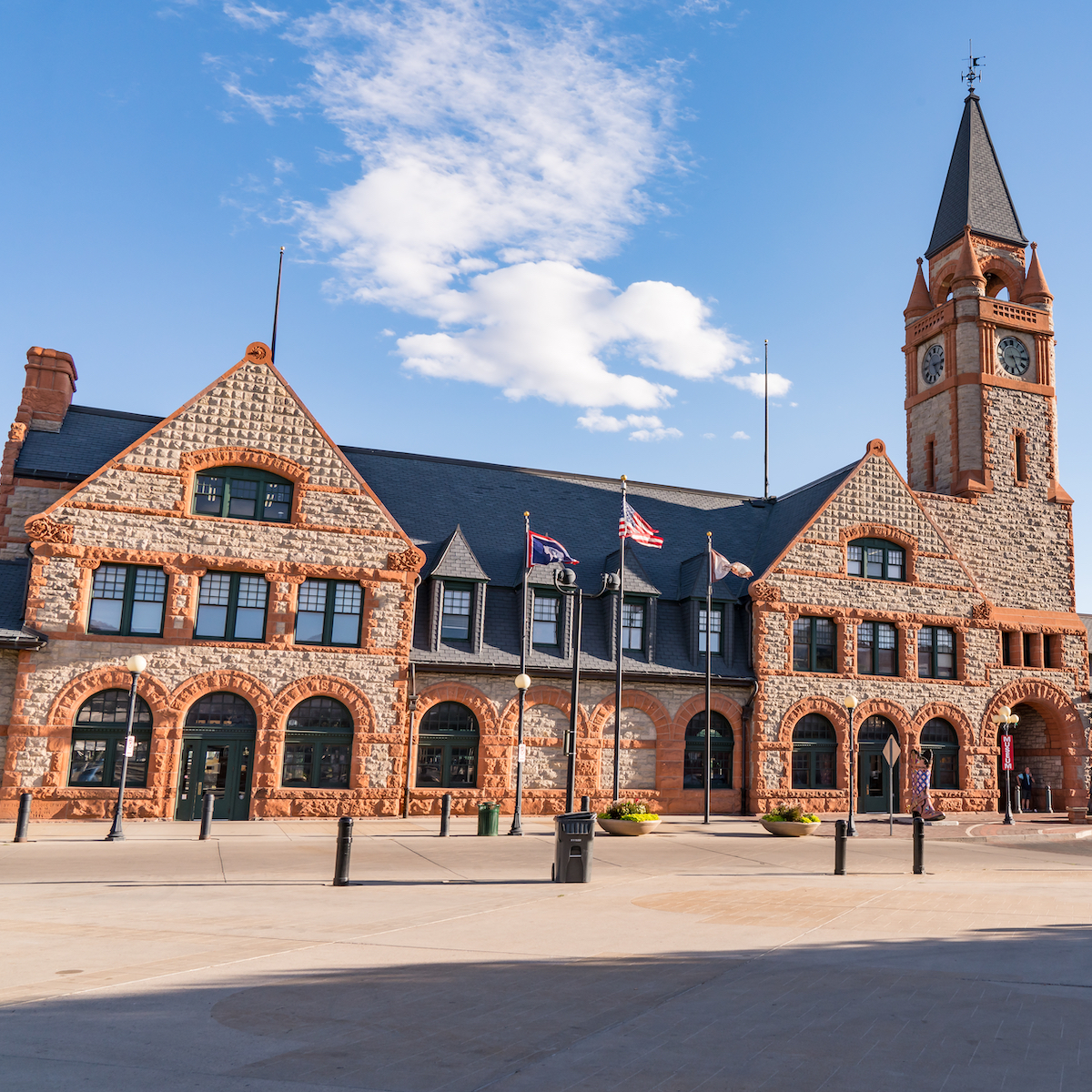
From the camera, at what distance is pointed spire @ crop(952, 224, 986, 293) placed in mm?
42438

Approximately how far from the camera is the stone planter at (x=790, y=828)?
26.7 m

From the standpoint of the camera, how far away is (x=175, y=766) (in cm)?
2762

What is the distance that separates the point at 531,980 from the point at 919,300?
42706 millimetres

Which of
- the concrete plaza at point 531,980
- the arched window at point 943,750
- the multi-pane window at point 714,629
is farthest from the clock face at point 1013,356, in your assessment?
the concrete plaza at point 531,980

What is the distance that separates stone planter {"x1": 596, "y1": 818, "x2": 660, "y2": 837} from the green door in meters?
10.4

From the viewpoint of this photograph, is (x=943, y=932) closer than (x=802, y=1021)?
No

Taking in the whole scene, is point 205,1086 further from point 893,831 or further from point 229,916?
point 893,831

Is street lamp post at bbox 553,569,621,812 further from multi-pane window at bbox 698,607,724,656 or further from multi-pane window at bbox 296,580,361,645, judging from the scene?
multi-pane window at bbox 296,580,361,645

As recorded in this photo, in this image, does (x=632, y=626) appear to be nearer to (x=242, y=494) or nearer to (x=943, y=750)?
(x=943, y=750)

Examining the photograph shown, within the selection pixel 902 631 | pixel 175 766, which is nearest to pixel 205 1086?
pixel 175 766

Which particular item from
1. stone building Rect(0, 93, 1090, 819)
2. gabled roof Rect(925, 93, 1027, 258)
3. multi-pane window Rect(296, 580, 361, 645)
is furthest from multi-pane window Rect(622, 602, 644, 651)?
gabled roof Rect(925, 93, 1027, 258)

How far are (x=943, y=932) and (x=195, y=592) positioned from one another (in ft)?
73.6

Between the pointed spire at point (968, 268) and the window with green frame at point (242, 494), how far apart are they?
30.3m

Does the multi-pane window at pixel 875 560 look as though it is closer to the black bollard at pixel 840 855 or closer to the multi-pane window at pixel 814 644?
the multi-pane window at pixel 814 644
